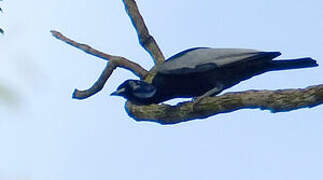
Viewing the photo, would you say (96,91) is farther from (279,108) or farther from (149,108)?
(279,108)

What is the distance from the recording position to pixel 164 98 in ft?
19.0

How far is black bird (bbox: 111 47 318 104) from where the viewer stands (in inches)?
210

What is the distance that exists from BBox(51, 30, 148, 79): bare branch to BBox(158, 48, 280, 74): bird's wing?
0.43m

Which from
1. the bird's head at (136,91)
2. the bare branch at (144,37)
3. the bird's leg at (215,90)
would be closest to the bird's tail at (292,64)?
the bird's leg at (215,90)

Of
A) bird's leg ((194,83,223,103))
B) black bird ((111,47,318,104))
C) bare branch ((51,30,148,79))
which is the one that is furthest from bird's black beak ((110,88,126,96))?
bird's leg ((194,83,223,103))

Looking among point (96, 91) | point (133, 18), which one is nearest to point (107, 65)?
point (96, 91)

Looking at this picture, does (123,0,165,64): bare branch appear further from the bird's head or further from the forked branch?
the bird's head

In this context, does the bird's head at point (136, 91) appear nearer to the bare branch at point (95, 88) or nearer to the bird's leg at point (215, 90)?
the bare branch at point (95, 88)

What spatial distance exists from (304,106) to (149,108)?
132 centimetres

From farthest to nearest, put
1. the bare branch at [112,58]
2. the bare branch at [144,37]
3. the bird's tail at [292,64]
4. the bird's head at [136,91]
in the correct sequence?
the bare branch at [144,37] → the bare branch at [112,58] → the bird's head at [136,91] → the bird's tail at [292,64]

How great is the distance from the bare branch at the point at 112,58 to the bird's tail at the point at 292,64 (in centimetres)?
123

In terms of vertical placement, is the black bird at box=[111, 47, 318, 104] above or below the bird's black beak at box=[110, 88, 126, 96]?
above

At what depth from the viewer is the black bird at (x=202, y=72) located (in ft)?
17.5

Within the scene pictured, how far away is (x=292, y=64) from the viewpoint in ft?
17.4
